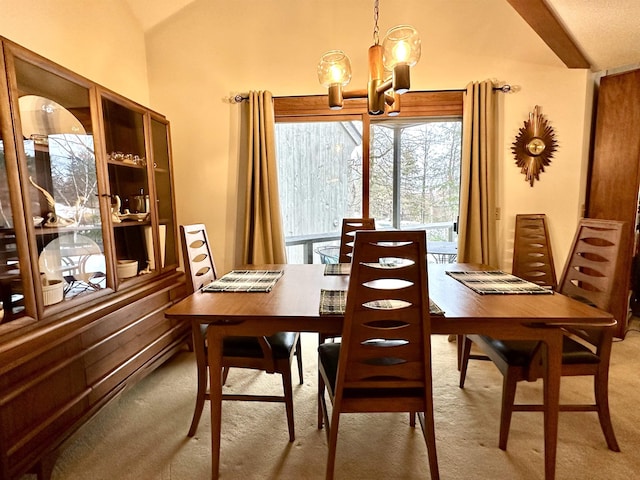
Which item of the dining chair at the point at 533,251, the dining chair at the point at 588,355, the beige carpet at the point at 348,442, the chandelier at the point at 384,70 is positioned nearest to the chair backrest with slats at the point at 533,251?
the dining chair at the point at 533,251

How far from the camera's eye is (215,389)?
1464 mm

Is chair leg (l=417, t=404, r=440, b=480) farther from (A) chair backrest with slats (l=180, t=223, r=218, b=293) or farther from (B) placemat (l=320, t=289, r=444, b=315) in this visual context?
Result: (A) chair backrest with slats (l=180, t=223, r=218, b=293)

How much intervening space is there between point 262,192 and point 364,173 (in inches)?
38.2

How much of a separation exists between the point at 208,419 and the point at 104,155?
1643 mm

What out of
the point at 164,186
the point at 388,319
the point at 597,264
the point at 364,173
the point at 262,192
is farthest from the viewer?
the point at 364,173

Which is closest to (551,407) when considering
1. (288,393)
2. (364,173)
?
(288,393)

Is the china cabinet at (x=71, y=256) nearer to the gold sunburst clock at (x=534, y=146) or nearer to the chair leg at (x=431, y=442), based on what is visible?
the chair leg at (x=431, y=442)

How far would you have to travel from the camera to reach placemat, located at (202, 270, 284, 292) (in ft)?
5.49

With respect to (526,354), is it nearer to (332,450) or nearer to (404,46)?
(332,450)

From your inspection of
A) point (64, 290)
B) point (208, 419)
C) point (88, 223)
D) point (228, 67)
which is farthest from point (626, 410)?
point (228, 67)

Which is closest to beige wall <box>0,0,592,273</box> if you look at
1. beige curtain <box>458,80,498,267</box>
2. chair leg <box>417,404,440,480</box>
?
beige curtain <box>458,80,498,267</box>

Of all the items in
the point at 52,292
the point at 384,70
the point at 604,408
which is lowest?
the point at 604,408

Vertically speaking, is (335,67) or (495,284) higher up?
(335,67)

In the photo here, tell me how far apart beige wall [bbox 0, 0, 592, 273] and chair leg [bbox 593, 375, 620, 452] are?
1.59 meters
